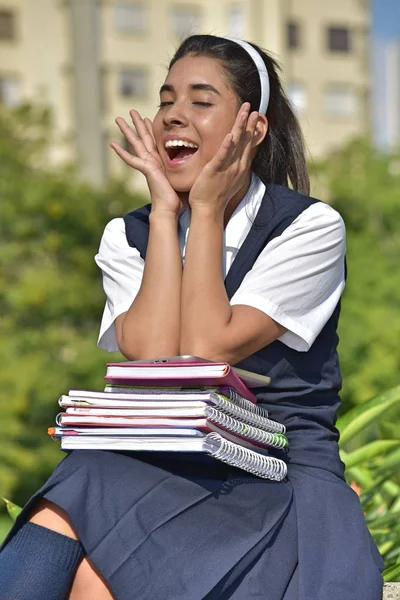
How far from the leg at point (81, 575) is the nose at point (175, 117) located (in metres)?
0.98

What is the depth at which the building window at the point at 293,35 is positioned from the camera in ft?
125

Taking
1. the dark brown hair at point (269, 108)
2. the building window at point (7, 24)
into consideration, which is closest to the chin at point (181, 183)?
the dark brown hair at point (269, 108)

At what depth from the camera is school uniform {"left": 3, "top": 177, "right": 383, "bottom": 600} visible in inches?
77.5

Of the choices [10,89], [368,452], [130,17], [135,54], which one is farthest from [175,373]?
[135,54]

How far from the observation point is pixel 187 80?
8.47 ft

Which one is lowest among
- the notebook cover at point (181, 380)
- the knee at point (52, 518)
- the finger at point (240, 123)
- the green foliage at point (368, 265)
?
the green foliage at point (368, 265)

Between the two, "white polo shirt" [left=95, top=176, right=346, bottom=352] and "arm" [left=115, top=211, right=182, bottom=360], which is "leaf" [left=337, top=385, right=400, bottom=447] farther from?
"arm" [left=115, top=211, right=182, bottom=360]

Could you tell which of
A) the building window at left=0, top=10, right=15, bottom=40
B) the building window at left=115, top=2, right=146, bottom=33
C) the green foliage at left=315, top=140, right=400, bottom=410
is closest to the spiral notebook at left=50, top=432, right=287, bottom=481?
the green foliage at left=315, top=140, right=400, bottom=410

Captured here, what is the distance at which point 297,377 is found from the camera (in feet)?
7.68

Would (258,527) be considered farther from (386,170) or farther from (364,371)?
(386,170)

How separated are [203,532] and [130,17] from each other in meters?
35.0

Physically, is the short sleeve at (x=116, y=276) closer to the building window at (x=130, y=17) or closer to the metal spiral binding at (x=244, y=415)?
the metal spiral binding at (x=244, y=415)

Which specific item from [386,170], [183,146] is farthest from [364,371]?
[183,146]

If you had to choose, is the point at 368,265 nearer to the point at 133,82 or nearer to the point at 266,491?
the point at 266,491
